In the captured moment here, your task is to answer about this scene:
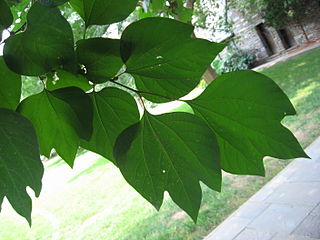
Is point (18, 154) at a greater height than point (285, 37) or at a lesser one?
greater

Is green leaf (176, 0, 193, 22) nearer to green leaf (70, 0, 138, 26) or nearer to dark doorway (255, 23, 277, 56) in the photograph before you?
green leaf (70, 0, 138, 26)

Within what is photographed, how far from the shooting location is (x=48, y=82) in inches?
13.5

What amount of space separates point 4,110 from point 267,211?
3119mm

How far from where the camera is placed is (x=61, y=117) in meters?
0.35

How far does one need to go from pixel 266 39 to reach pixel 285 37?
27.2 inches

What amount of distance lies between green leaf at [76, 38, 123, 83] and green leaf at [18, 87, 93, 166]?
3cm

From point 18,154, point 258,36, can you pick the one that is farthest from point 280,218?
point 258,36

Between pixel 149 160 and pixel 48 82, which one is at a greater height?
pixel 48 82

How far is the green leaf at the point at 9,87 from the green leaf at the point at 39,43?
1.4 inches

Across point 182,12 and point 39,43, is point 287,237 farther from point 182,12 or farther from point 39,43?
point 39,43

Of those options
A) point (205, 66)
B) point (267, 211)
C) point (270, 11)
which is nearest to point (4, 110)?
point (205, 66)

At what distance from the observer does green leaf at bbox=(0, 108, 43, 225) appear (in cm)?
27

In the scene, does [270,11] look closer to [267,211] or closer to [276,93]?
[267,211]

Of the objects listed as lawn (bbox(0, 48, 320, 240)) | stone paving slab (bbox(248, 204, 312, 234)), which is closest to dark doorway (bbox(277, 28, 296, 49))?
lawn (bbox(0, 48, 320, 240))
